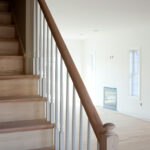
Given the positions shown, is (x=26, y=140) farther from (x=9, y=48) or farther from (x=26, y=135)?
(x=9, y=48)

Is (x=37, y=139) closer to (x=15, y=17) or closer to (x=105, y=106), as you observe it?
(x=15, y=17)

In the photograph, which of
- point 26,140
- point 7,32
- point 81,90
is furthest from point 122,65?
point 81,90

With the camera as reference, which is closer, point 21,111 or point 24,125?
point 24,125

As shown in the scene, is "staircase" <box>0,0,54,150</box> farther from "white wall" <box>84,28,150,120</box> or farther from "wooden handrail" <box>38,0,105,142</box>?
"white wall" <box>84,28,150,120</box>

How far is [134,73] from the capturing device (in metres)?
7.61

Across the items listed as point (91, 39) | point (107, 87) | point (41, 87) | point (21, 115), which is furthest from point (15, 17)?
point (91, 39)

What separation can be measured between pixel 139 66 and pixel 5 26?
4663mm

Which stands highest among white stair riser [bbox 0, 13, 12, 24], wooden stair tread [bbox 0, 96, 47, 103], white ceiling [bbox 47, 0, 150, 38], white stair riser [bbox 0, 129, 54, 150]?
white ceiling [bbox 47, 0, 150, 38]

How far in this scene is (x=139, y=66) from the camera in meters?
7.23

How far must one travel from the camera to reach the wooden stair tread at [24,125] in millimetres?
2111

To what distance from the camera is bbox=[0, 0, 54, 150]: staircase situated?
85.6 inches

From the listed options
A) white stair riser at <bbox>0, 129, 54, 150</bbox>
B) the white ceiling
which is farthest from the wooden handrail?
the white ceiling

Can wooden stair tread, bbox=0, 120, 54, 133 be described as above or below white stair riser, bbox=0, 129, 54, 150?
above

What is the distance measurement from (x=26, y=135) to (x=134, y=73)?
5828 millimetres
